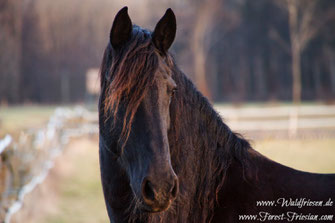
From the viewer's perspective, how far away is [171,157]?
2059 mm

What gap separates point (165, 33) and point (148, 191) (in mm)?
818

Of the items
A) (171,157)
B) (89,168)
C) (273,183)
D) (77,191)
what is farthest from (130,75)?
(89,168)

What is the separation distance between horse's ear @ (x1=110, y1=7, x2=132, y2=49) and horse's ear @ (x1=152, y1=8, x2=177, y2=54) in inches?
5.5

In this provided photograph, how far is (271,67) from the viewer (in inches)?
1598

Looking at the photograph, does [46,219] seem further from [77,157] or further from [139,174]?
[77,157]

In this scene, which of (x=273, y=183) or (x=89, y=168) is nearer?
(x=273, y=183)

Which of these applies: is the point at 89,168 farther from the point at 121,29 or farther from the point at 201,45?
the point at 201,45

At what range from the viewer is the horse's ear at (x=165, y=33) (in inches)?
78.4

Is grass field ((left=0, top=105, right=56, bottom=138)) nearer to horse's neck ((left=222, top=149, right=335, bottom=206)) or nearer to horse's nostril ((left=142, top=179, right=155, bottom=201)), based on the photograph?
horse's neck ((left=222, top=149, right=335, bottom=206))

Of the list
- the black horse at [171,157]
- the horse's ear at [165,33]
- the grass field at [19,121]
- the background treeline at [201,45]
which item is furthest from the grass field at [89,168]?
the background treeline at [201,45]

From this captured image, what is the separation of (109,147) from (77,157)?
10.3 meters

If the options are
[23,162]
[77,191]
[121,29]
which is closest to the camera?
[121,29]

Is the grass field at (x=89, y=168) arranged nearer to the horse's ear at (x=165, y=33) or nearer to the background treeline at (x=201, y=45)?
the horse's ear at (x=165, y=33)

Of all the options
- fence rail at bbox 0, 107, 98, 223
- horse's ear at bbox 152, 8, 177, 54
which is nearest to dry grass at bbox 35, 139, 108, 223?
fence rail at bbox 0, 107, 98, 223
